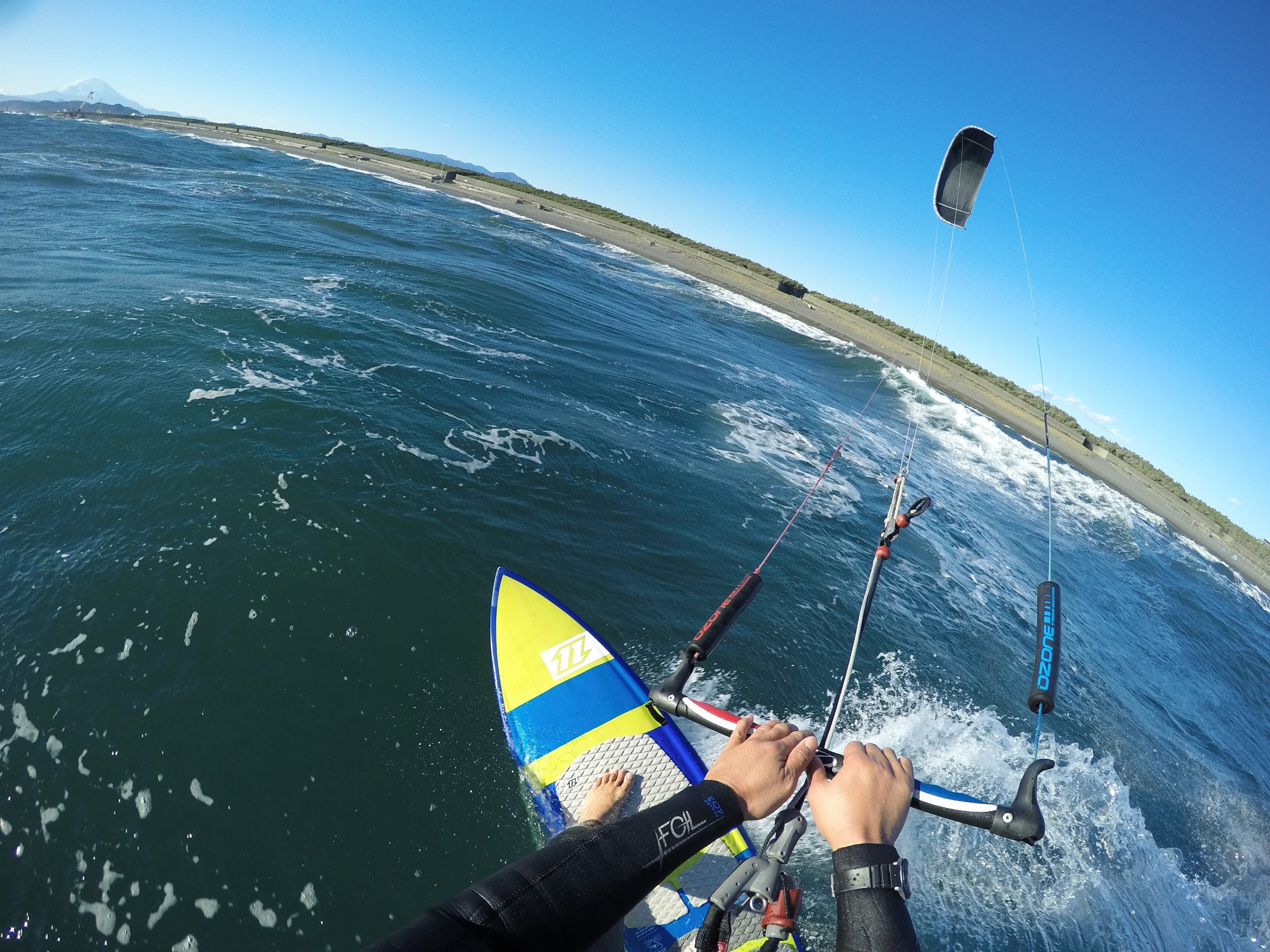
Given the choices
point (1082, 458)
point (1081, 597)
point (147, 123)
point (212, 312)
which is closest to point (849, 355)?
point (1082, 458)

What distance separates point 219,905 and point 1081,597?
21345mm

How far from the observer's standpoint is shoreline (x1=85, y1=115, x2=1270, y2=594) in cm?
3947

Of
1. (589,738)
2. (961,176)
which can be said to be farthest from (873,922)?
(961,176)

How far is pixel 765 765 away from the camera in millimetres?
2562

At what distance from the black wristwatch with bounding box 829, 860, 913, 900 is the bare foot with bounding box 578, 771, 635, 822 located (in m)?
3.34

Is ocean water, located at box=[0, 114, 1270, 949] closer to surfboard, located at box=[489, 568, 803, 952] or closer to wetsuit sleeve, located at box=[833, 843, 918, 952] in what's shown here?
surfboard, located at box=[489, 568, 803, 952]

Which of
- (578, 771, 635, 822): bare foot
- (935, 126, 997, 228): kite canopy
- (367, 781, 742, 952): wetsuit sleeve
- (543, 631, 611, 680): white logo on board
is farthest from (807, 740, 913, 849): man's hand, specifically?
(935, 126, 997, 228): kite canopy

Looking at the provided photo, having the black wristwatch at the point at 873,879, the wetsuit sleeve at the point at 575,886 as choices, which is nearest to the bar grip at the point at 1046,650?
the black wristwatch at the point at 873,879

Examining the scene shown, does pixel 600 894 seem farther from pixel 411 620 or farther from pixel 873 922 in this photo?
pixel 411 620

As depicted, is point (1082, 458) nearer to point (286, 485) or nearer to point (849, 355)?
point (849, 355)

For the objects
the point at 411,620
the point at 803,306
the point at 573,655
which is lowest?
the point at 411,620

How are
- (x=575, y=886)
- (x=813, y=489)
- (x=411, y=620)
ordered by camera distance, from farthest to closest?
1. (x=813, y=489)
2. (x=411, y=620)
3. (x=575, y=886)

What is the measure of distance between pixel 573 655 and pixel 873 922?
5.22 m

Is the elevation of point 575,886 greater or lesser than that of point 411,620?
greater
